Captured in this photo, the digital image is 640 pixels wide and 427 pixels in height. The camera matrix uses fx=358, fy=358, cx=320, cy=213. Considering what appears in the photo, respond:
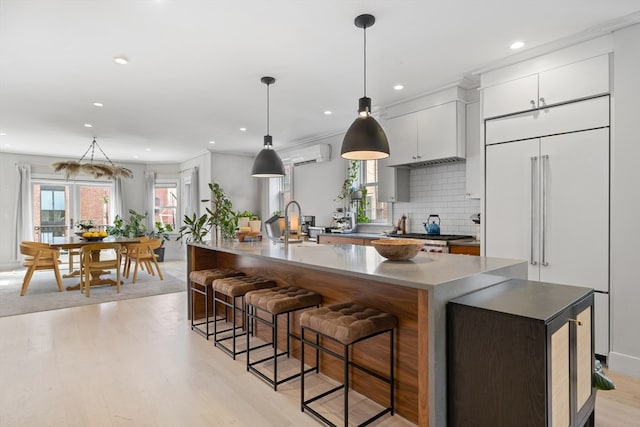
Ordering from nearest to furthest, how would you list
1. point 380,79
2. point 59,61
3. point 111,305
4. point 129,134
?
point 59,61 → point 380,79 → point 111,305 → point 129,134

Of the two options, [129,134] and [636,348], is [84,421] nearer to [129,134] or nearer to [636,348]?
[636,348]

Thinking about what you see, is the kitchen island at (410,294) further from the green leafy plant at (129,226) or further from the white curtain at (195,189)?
the green leafy plant at (129,226)

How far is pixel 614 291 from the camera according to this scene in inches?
108

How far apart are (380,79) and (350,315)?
2778 mm

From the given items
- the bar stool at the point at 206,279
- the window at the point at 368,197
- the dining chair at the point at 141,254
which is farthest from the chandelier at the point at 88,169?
the window at the point at 368,197

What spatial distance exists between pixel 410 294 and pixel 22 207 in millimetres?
9514

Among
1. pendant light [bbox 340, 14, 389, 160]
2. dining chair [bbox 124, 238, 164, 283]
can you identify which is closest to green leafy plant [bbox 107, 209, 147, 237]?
dining chair [bbox 124, 238, 164, 283]

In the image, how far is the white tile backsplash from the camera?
4.50m

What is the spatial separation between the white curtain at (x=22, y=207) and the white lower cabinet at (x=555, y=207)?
31.4 ft

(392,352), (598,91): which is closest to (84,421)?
(392,352)

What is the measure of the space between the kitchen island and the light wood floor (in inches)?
11.3

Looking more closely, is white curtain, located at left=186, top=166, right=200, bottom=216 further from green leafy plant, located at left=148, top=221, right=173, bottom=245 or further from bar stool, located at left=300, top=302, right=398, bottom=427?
bar stool, located at left=300, top=302, right=398, bottom=427

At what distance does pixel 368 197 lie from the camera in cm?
593

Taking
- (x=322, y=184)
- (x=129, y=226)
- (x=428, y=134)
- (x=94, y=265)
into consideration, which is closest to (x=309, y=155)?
(x=322, y=184)
